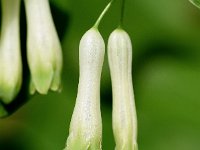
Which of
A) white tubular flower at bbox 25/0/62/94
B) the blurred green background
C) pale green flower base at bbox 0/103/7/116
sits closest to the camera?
white tubular flower at bbox 25/0/62/94

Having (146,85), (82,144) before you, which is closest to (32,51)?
(82,144)

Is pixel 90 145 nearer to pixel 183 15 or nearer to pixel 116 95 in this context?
pixel 116 95

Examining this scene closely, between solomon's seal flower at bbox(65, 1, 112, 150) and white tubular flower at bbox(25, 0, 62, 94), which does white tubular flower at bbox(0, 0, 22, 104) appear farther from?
solomon's seal flower at bbox(65, 1, 112, 150)

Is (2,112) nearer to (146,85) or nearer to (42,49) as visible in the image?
(42,49)

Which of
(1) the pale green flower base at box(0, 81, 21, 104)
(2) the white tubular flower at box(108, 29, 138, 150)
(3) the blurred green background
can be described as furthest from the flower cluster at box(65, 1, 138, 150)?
(3) the blurred green background

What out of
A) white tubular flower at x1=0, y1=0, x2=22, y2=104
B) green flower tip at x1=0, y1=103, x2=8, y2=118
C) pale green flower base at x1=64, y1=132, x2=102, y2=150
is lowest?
pale green flower base at x1=64, y1=132, x2=102, y2=150

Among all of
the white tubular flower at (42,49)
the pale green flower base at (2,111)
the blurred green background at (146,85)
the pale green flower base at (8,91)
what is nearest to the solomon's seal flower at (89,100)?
the white tubular flower at (42,49)
